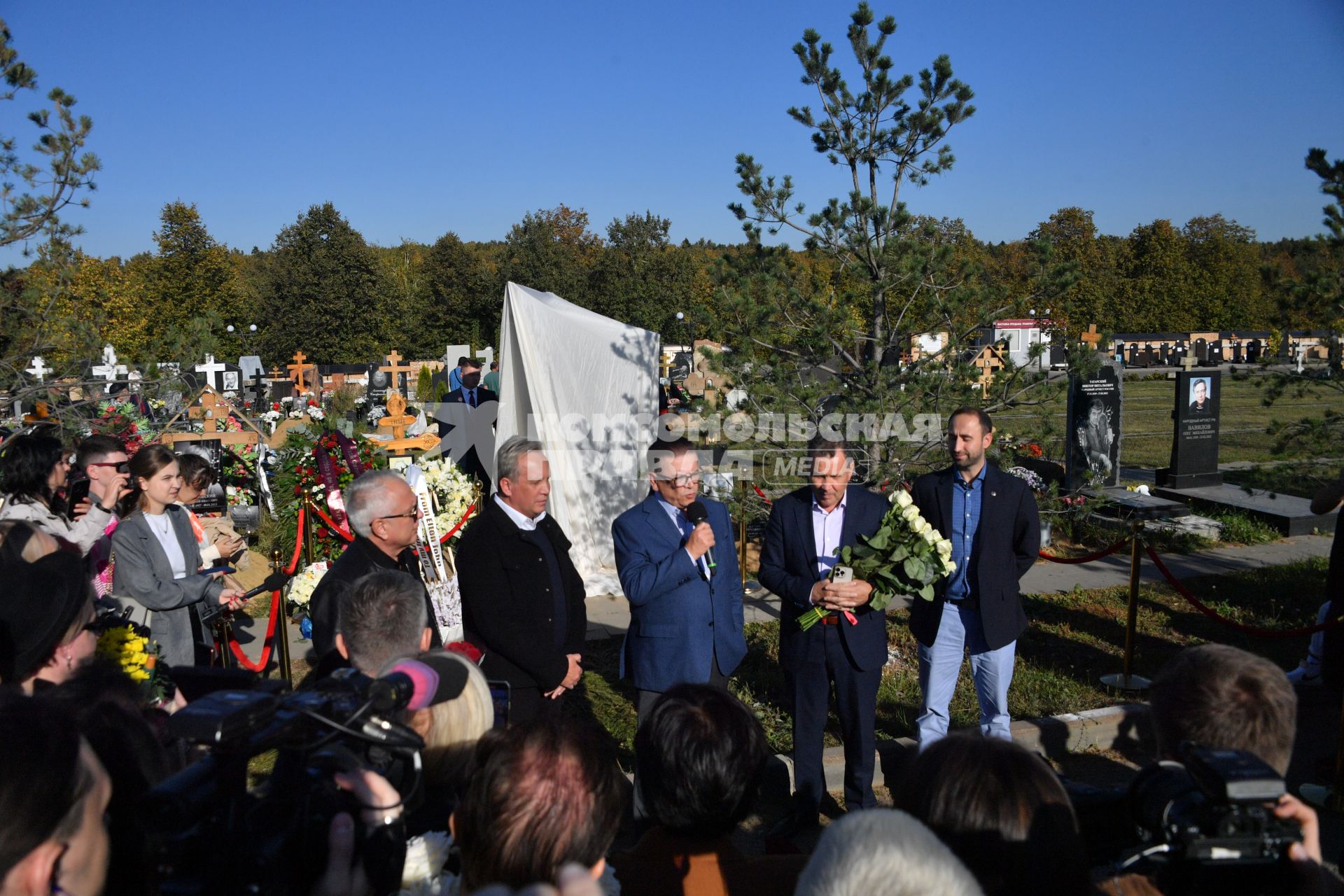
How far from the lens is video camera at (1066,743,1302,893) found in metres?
1.50

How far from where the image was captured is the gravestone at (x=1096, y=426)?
11.8 metres

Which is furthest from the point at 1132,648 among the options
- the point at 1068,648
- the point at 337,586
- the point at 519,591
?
the point at 337,586

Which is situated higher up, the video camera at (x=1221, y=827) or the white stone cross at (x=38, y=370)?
the white stone cross at (x=38, y=370)

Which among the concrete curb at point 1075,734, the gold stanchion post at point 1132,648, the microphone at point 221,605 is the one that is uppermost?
the microphone at point 221,605

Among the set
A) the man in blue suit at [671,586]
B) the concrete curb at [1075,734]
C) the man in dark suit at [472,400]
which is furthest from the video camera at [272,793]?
the man in dark suit at [472,400]

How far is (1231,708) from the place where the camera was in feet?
6.40

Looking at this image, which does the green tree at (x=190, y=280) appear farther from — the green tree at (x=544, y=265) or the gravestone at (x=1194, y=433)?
the gravestone at (x=1194, y=433)

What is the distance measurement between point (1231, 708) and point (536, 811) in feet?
4.97

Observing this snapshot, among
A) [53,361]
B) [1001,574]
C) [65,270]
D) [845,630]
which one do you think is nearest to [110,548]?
[845,630]

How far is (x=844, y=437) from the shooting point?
21.4 ft

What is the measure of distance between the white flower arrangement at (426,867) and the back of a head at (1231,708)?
1598mm

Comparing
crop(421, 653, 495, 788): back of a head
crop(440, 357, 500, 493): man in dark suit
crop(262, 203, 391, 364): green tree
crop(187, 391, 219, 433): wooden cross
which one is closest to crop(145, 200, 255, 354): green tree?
crop(262, 203, 391, 364): green tree

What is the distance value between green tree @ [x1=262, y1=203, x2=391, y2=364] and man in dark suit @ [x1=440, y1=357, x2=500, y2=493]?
34977mm

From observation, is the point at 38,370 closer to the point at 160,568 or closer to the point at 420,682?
the point at 160,568
